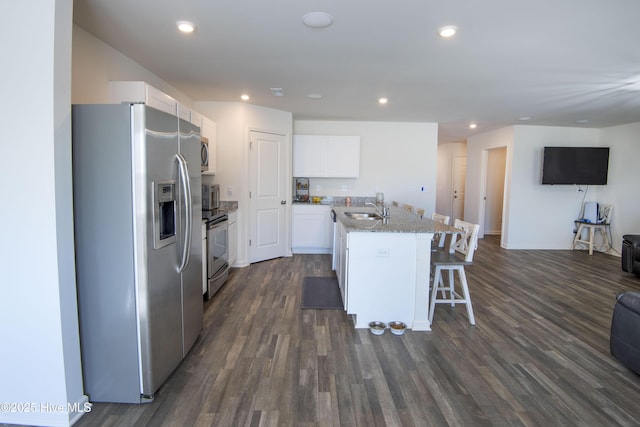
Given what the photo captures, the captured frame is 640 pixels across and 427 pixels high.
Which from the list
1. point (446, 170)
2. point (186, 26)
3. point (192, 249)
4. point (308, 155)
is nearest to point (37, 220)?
point (192, 249)

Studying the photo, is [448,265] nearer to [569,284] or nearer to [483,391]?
[483,391]

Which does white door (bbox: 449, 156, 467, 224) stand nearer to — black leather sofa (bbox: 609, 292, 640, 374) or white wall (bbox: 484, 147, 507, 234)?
white wall (bbox: 484, 147, 507, 234)

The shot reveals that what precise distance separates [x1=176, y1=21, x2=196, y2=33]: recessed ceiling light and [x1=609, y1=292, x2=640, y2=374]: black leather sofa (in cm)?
379

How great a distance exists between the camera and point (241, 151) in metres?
4.96

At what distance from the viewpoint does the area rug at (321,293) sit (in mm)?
3549

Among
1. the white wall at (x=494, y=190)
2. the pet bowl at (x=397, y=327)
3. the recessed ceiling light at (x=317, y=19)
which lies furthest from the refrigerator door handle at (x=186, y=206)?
the white wall at (x=494, y=190)

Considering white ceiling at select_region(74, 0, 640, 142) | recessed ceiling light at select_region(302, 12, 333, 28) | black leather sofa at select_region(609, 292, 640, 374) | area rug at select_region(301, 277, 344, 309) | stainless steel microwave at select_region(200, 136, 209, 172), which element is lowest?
area rug at select_region(301, 277, 344, 309)

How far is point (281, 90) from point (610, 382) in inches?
163

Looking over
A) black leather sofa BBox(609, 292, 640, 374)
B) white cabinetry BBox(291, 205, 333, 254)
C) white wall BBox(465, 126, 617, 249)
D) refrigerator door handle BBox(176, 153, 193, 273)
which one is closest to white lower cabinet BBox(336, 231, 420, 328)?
refrigerator door handle BBox(176, 153, 193, 273)

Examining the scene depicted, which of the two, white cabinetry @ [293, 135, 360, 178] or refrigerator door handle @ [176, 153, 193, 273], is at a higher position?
white cabinetry @ [293, 135, 360, 178]

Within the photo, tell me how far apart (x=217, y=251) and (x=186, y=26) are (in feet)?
7.60

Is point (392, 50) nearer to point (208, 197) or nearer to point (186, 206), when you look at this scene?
point (186, 206)

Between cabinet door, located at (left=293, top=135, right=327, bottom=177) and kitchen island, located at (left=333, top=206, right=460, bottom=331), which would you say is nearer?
kitchen island, located at (left=333, top=206, right=460, bottom=331)

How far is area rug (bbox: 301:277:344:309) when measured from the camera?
3549 millimetres
